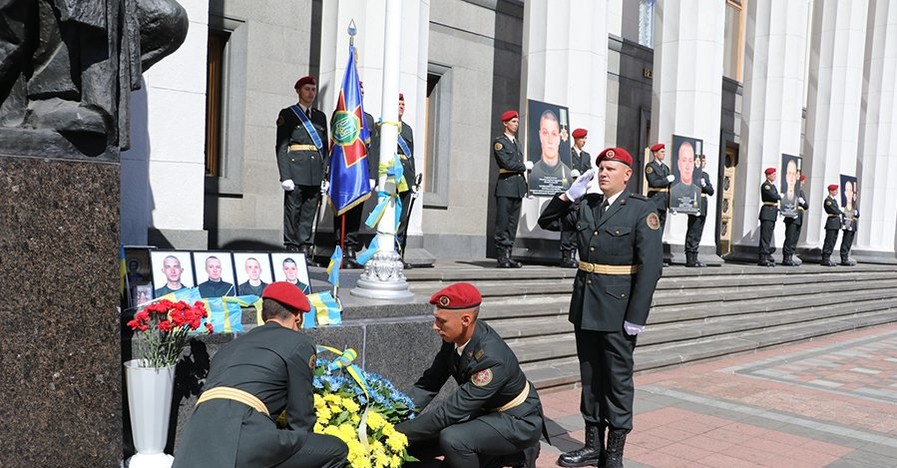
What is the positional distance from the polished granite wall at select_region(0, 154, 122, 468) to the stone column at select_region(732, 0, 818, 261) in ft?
52.6

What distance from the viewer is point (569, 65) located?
38.2ft

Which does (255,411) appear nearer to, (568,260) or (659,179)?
(568,260)

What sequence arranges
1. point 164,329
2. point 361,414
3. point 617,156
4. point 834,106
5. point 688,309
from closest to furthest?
point 164,329 < point 361,414 < point 617,156 < point 688,309 < point 834,106

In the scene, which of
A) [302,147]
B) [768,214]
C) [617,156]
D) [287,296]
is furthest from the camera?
[768,214]

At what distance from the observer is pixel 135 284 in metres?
4.46

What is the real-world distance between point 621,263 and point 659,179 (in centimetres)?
882

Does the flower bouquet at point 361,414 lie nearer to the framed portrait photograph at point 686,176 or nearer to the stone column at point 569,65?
the stone column at point 569,65

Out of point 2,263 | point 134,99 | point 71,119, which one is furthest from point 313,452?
point 134,99

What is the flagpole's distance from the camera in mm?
5516

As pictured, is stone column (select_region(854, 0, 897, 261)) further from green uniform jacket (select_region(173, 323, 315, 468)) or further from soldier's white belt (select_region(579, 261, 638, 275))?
green uniform jacket (select_region(173, 323, 315, 468))

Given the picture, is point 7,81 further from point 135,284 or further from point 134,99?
point 134,99

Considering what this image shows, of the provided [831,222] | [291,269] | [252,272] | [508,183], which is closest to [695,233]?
[508,183]

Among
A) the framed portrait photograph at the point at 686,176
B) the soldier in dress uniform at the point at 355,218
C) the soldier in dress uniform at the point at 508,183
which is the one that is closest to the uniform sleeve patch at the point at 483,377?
the soldier in dress uniform at the point at 355,218

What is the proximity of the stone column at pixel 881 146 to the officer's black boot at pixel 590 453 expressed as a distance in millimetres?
20054
